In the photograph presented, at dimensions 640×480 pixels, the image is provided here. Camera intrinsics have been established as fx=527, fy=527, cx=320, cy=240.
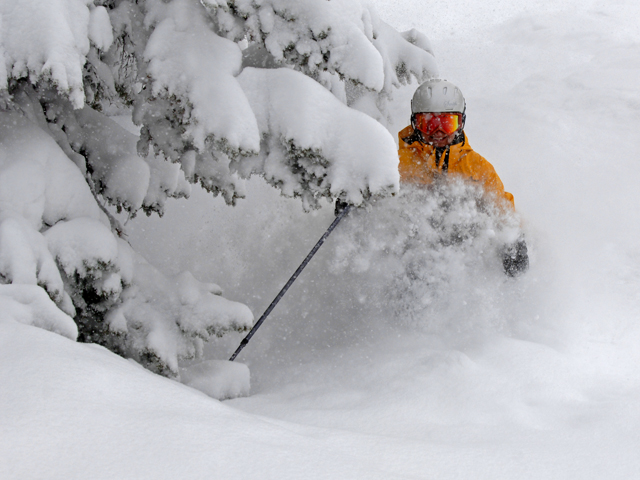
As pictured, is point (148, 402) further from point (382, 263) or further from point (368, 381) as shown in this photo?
point (382, 263)

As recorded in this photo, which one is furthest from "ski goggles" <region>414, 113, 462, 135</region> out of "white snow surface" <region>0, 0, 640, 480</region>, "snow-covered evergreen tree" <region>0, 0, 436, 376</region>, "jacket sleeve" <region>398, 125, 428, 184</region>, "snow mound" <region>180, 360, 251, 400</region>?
"snow mound" <region>180, 360, 251, 400</region>

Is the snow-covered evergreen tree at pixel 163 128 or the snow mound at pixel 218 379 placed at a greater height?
the snow-covered evergreen tree at pixel 163 128

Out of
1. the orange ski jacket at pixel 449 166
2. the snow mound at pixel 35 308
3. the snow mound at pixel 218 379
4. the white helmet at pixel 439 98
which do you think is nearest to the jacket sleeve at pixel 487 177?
the orange ski jacket at pixel 449 166

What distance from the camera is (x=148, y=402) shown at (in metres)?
2.08

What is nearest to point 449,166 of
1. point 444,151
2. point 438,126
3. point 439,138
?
Result: point 444,151

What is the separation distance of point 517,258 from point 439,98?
1.73m

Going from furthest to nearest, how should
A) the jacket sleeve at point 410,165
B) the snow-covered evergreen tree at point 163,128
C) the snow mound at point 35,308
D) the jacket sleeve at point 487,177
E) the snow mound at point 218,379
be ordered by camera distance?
the jacket sleeve at point 410,165
the jacket sleeve at point 487,177
the snow mound at point 218,379
the snow-covered evergreen tree at point 163,128
the snow mound at point 35,308

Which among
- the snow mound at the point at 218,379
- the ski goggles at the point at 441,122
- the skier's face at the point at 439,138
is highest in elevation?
the ski goggles at the point at 441,122

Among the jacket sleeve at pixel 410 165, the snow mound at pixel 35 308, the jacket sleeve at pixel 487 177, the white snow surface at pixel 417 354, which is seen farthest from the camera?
the jacket sleeve at pixel 410 165

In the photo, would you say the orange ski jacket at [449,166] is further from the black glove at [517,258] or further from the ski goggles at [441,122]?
the black glove at [517,258]

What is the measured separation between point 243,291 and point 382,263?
177 centimetres

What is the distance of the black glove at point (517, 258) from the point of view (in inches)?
202

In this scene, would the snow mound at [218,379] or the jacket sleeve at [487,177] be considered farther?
the jacket sleeve at [487,177]

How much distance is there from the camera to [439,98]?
16.8 feet
